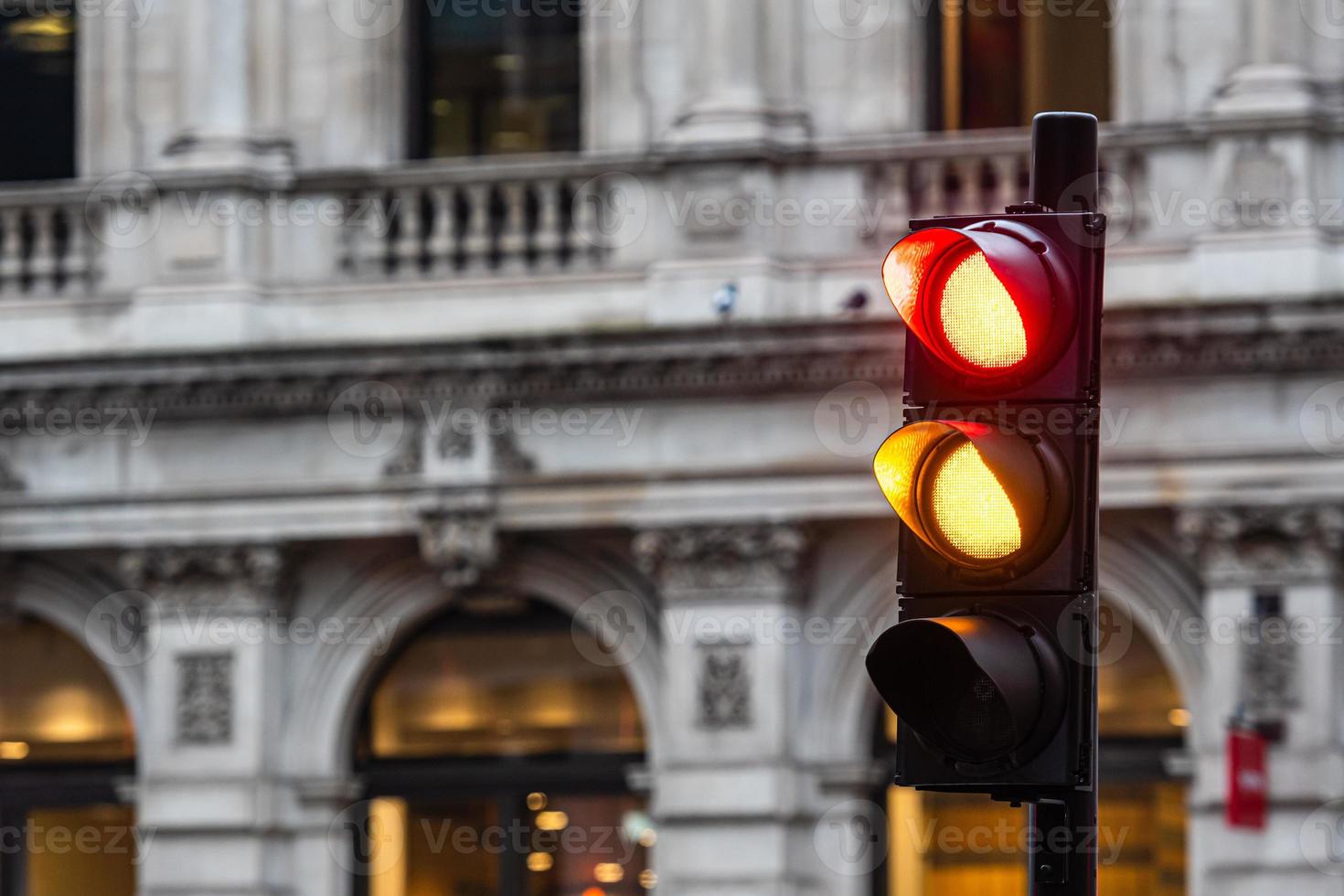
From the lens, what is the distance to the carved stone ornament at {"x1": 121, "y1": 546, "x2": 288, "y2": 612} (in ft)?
60.1

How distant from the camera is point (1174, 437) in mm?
16953

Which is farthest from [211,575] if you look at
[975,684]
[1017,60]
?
[975,684]

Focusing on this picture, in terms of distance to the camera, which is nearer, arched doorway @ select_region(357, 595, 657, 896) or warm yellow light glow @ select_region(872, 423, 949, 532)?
warm yellow light glow @ select_region(872, 423, 949, 532)

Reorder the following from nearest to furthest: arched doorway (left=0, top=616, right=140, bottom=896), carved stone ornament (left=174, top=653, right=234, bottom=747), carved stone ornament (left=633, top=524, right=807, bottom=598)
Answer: carved stone ornament (left=633, top=524, right=807, bottom=598) → carved stone ornament (left=174, top=653, right=234, bottom=747) → arched doorway (left=0, top=616, right=140, bottom=896)

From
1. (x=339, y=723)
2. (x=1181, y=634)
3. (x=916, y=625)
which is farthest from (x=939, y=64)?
(x=916, y=625)

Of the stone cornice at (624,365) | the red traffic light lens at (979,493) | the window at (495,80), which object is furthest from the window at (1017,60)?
the red traffic light lens at (979,493)

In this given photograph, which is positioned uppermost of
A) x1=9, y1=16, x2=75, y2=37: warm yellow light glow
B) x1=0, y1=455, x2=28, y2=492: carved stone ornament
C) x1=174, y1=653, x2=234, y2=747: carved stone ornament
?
x1=9, y1=16, x2=75, y2=37: warm yellow light glow

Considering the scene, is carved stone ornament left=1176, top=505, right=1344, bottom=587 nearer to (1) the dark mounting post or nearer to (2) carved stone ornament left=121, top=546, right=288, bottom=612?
(2) carved stone ornament left=121, top=546, right=288, bottom=612

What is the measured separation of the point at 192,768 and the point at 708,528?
375 centimetres

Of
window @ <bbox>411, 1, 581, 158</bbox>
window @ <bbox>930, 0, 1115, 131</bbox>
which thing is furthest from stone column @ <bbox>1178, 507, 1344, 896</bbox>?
window @ <bbox>411, 1, 581, 158</bbox>

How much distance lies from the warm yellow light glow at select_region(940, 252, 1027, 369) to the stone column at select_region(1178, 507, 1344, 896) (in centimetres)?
1222

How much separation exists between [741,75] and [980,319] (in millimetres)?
13368

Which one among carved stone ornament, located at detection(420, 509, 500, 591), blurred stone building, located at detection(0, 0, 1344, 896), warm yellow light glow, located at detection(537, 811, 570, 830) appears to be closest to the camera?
blurred stone building, located at detection(0, 0, 1344, 896)

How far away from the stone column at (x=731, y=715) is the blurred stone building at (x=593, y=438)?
0.09ft
